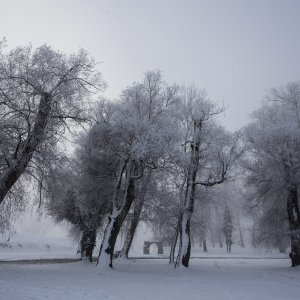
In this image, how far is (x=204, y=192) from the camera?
93.8 feet

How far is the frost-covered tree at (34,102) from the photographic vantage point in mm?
15117

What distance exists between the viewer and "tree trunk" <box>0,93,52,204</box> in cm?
1488

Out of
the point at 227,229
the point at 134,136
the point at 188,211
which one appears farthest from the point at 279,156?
the point at 227,229

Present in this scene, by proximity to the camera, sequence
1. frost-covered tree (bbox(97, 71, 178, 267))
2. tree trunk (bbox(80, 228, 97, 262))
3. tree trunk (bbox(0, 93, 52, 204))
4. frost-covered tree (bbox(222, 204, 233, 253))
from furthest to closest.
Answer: frost-covered tree (bbox(222, 204, 233, 253)), tree trunk (bbox(80, 228, 97, 262)), frost-covered tree (bbox(97, 71, 178, 267)), tree trunk (bbox(0, 93, 52, 204))

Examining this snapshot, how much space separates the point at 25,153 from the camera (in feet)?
49.6

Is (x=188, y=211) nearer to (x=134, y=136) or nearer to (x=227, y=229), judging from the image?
(x=134, y=136)

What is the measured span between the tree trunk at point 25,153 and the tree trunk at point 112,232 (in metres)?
7.28

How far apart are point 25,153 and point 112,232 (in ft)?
26.3

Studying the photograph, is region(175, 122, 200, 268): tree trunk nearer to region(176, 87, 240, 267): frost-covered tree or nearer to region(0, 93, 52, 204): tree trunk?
region(176, 87, 240, 267): frost-covered tree

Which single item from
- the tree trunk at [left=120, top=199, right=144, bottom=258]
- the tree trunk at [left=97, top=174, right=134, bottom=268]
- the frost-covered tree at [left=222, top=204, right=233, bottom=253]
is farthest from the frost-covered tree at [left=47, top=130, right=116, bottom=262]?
the frost-covered tree at [left=222, top=204, right=233, bottom=253]

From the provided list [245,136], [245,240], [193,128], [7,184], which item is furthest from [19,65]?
[245,240]

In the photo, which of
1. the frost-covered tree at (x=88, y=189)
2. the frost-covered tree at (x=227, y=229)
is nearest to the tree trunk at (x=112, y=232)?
the frost-covered tree at (x=88, y=189)

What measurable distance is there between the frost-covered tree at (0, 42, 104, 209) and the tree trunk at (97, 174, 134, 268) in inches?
244

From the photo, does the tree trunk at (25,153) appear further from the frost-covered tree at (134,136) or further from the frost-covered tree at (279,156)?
the frost-covered tree at (279,156)
